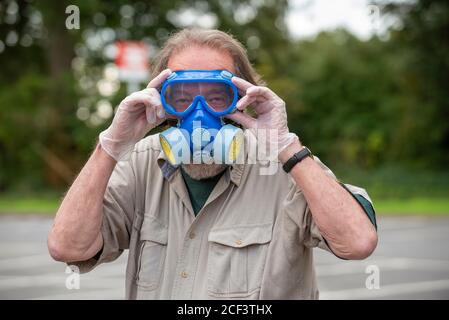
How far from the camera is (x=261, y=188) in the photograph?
2.70 metres

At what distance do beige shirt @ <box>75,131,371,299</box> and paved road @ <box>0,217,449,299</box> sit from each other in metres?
3.66

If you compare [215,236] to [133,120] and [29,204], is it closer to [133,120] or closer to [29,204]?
[133,120]

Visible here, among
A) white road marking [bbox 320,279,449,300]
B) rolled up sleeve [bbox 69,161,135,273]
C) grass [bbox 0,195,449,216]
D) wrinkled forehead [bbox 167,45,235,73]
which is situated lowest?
white road marking [bbox 320,279,449,300]

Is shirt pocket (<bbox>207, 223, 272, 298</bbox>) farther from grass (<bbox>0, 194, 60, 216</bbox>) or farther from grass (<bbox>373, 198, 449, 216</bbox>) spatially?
grass (<bbox>0, 194, 60, 216</bbox>)

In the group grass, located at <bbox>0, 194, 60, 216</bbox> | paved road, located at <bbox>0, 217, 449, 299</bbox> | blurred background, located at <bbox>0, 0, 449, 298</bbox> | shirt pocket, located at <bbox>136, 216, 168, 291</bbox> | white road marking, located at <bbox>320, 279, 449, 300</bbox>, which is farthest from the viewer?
blurred background, located at <bbox>0, 0, 449, 298</bbox>

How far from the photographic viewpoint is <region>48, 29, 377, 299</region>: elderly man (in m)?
2.58

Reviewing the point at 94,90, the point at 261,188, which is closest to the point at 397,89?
the point at 94,90

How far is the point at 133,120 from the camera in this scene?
2693 mm

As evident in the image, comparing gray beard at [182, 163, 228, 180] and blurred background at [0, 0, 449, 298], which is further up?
blurred background at [0, 0, 449, 298]

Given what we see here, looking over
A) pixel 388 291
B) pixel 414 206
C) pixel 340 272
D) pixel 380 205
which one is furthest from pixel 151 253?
Result: pixel 380 205

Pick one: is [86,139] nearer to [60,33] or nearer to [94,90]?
[94,90]

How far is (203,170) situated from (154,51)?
733 inches

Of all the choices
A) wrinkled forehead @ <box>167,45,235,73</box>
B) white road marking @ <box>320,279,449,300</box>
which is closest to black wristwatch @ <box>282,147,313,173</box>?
wrinkled forehead @ <box>167,45,235,73</box>

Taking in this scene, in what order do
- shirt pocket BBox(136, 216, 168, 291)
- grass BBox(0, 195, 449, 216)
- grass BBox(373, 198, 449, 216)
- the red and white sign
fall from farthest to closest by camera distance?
grass BBox(0, 195, 449, 216), grass BBox(373, 198, 449, 216), the red and white sign, shirt pocket BBox(136, 216, 168, 291)
